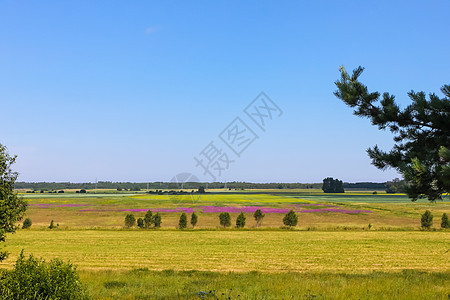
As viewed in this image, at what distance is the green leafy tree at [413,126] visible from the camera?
9.42m

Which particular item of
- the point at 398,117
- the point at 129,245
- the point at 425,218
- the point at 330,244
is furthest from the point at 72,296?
the point at 425,218

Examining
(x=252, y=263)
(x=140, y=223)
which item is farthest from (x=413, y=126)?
(x=140, y=223)

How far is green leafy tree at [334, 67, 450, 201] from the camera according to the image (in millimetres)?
9422

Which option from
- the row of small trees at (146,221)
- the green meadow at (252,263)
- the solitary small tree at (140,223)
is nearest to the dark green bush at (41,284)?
the green meadow at (252,263)

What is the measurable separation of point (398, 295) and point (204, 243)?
28.1m

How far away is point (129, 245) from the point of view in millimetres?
35250

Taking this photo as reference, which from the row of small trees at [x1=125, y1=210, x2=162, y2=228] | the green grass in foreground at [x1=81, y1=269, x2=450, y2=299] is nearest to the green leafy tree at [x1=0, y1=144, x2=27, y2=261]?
the green grass in foreground at [x1=81, y1=269, x2=450, y2=299]

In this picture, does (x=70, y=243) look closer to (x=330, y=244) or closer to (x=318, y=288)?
(x=330, y=244)

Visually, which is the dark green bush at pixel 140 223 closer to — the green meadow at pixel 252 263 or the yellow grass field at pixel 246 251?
the green meadow at pixel 252 263

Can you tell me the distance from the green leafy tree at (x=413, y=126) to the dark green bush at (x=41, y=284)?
8335mm

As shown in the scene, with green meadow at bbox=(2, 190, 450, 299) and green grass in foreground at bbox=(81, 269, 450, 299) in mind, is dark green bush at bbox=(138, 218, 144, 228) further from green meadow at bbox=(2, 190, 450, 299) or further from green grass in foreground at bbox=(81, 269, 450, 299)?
green grass in foreground at bbox=(81, 269, 450, 299)

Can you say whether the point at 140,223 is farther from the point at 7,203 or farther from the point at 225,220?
the point at 7,203

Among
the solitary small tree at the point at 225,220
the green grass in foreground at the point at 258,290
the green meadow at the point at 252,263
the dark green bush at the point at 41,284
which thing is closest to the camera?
the dark green bush at the point at 41,284

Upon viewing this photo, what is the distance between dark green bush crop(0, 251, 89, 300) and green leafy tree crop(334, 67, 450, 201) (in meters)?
8.34
